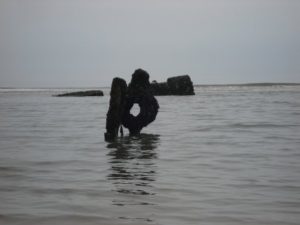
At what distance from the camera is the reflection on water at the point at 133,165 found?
7.02 meters

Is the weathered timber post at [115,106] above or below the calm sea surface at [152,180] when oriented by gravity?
above

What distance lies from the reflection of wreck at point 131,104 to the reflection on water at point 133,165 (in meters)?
0.86

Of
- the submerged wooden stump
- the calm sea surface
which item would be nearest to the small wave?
the calm sea surface

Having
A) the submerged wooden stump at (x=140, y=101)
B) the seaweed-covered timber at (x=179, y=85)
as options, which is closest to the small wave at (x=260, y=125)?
the submerged wooden stump at (x=140, y=101)

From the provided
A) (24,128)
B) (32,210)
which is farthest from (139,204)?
(24,128)

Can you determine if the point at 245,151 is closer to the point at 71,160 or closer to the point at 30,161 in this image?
the point at 71,160

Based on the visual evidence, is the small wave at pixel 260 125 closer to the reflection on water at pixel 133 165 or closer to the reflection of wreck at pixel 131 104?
the reflection of wreck at pixel 131 104

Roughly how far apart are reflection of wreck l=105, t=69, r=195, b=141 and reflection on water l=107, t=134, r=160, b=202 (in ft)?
2.83

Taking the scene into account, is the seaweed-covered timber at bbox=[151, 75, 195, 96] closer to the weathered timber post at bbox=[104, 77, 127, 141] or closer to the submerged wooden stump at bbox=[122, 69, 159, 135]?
the submerged wooden stump at bbox=[122, 69, 159, 135]

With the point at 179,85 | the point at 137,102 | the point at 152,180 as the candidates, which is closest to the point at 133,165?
the point at 152,180

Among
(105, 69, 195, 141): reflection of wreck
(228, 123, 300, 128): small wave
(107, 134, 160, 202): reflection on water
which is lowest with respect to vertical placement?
(228, 123, 300, 128): small wave

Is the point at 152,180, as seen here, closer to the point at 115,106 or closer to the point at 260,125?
the point at 115,106

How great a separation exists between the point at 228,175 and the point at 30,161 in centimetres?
419

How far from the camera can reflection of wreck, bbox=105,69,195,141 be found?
49.9ft
